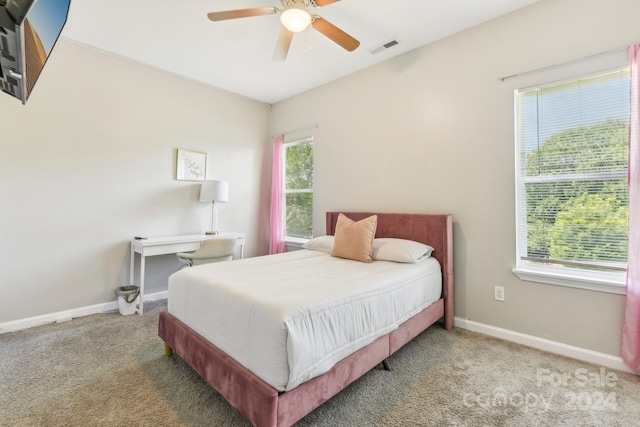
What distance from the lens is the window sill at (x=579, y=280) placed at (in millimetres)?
1900

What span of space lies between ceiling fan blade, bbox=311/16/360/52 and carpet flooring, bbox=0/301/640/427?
2.35 m

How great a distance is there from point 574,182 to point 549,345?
1.24 metres

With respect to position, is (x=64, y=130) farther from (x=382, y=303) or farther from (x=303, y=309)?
(x=382, y=303)

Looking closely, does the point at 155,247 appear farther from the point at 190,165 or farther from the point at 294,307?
the point at 294,307

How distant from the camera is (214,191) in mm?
3457

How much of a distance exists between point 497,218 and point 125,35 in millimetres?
3751

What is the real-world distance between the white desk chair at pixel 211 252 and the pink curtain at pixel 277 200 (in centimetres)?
119

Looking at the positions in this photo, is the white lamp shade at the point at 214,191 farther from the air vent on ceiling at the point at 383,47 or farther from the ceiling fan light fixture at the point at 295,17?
the air vent on ceiling at the point at 383,47

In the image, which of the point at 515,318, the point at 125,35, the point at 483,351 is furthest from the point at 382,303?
the point at 125,35


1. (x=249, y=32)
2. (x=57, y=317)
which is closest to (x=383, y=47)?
(x=249, y=32)

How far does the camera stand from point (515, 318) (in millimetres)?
2297

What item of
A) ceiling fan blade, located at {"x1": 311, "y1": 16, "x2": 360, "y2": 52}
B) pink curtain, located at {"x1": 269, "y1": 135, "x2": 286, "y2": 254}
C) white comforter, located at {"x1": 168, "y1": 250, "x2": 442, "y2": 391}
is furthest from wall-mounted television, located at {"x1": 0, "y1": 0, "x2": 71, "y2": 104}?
pink curtain, located at {"x1": 269, "y1": 135, "x2": 286, "y2": 254}

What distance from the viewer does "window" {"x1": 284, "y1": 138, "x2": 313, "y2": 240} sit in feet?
13.4

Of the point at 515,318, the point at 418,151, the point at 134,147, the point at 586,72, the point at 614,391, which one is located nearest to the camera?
the point at 614,391
